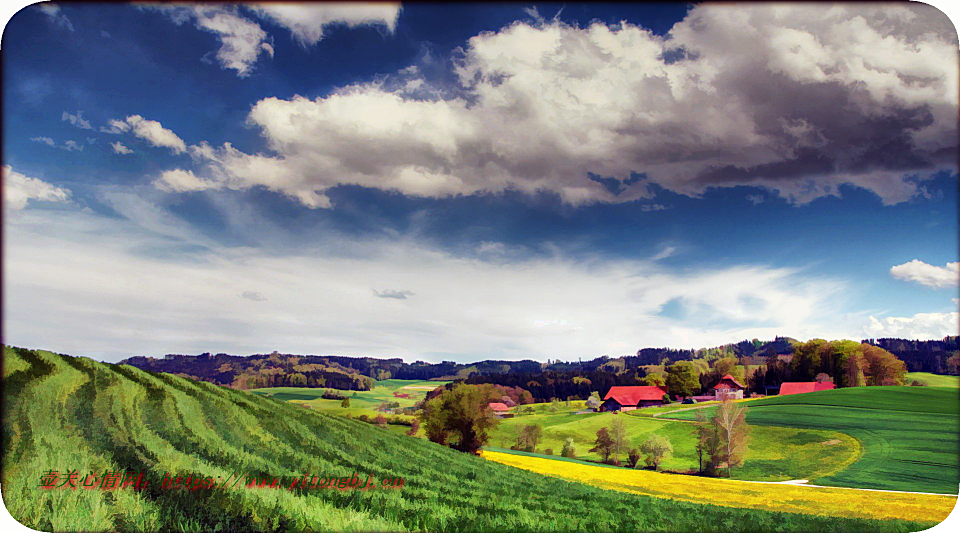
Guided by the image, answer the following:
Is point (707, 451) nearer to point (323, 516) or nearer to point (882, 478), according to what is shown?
point (882, 478)

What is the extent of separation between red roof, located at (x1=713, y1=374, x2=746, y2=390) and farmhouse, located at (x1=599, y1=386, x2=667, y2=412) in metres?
7.68

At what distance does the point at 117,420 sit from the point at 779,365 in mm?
60288

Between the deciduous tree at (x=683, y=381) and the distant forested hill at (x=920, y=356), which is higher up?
the distant forested hill at (x=920, y=356)

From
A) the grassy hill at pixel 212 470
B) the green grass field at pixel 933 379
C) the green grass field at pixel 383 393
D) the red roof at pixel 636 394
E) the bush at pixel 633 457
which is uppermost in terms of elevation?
the grassy hill at pixel 212 470

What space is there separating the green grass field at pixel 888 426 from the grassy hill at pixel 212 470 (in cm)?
1387

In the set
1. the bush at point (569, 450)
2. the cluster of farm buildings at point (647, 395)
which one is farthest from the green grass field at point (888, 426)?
the cluster of farm buildings at point (647, 395)

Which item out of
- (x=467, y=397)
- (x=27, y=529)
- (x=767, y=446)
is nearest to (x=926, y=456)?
(x=767, y=446)

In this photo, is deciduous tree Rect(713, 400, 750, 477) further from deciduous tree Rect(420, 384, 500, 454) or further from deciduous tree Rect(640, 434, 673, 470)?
deciduous tree Rect(420, 384, 500, 454)

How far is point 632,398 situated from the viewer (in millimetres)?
51062

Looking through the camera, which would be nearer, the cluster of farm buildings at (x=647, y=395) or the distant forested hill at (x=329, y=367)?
the distant forested hill at (x=329, y=367)

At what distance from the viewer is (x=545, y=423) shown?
1838 inches

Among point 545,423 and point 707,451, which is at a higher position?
point 707,451

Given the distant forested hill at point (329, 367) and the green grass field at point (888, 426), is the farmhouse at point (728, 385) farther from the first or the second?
the green grass field at point (888, 426)

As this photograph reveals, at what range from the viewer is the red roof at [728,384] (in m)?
52.7
